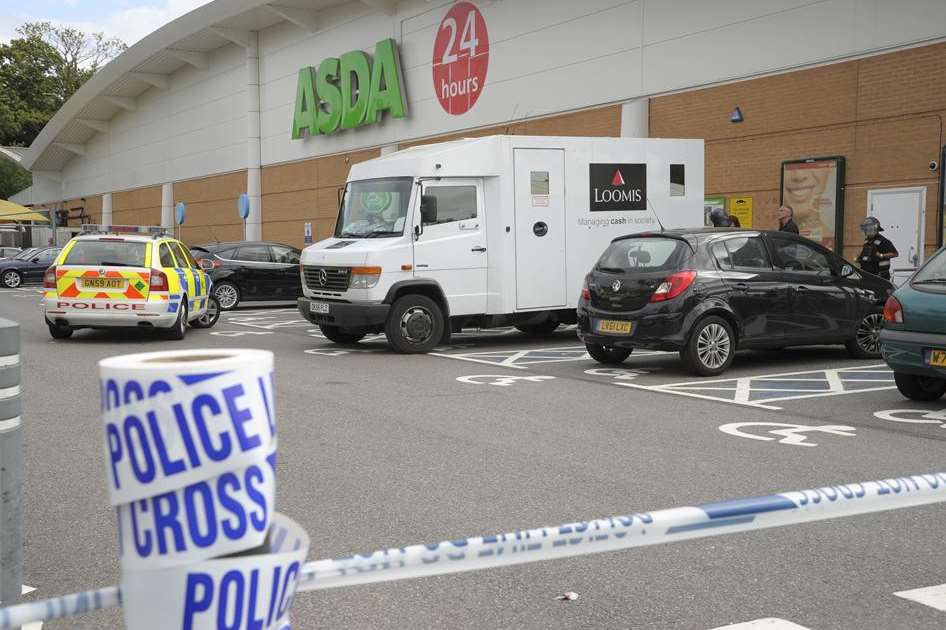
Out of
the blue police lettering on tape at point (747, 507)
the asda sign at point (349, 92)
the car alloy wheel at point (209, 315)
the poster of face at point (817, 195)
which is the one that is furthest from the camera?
the asda sign at point (349, 92)

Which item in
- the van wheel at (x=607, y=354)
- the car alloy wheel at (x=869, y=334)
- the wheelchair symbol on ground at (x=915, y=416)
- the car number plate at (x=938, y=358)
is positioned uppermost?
the car number plate at (x=938, y=358)

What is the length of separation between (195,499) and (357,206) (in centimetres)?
A: 1293

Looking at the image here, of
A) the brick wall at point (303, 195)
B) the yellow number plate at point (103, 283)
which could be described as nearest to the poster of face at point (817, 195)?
the yellow number plate at point (103, 283)

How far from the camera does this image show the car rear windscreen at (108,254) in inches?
575

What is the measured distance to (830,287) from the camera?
12.1 m

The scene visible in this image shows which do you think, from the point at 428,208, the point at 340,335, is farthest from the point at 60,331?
the point at 428,208

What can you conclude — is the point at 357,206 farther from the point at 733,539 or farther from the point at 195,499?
the point at 195,499

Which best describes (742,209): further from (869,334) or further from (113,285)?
A: (113,285)

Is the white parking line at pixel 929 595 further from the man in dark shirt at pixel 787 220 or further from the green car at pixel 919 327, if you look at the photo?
the man in dark shirt at pixel 787 220

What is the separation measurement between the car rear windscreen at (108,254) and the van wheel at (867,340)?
31.3ft

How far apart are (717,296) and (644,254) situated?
3.14 ft

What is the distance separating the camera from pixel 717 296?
440 inches

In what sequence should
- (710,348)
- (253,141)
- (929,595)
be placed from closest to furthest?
(929,595)
(710,348)
(253,141)

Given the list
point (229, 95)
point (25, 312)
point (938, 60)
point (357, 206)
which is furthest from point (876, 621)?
point (229, 95)
